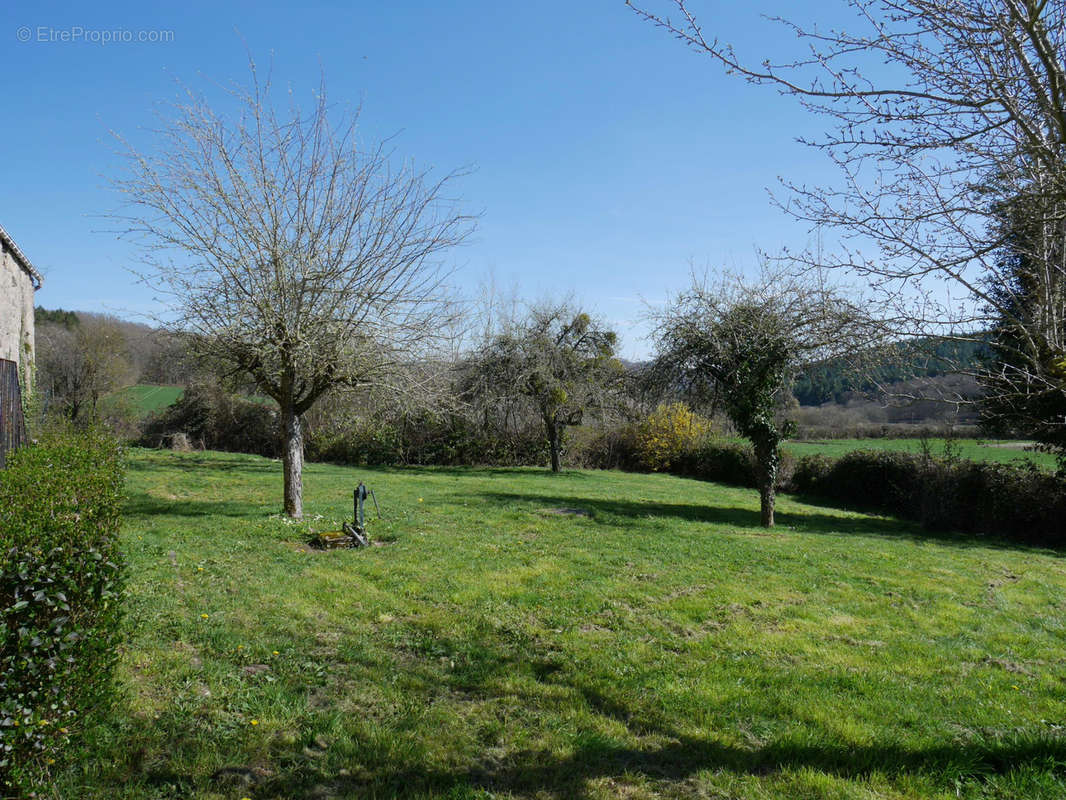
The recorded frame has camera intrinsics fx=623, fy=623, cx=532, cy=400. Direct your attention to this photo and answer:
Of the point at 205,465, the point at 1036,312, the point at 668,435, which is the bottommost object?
the point at 205,465

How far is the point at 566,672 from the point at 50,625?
3.26 m

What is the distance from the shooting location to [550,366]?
20328 millimetres

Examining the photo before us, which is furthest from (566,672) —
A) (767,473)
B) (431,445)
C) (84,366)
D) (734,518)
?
(84,366)

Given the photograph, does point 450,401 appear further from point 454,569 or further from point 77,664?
point 77,664

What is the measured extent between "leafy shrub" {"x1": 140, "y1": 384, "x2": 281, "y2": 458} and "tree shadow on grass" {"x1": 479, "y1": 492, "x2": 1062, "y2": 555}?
14.4 meters

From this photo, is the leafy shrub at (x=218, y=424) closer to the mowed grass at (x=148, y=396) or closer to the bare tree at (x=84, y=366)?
the mowed grass at (x=148, y=396)

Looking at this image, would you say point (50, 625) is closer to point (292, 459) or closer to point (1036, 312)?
point (1036, 312)

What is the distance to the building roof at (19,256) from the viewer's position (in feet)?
55.3

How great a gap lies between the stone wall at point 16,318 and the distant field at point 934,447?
24.4 m

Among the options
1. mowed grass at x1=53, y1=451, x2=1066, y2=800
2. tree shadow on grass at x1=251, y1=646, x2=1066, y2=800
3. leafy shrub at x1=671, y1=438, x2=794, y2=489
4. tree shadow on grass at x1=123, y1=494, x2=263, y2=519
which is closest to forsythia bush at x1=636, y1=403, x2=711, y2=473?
leafy shrub at x1=671, y1=438, x2=794, y2=489

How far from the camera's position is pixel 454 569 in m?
7.48

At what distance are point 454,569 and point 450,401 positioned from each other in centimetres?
545

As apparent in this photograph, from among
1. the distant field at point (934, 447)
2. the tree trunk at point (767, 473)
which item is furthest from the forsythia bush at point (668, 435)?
the tree trunk at point (767, 473)

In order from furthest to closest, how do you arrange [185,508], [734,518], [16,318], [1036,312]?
[16,318]
[734,518]
[185,508]
[1036,312]
